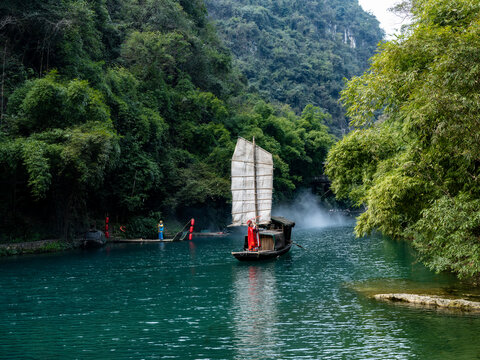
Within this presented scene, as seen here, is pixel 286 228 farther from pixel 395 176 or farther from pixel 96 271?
pixel 395 176

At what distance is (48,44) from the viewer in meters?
34.8

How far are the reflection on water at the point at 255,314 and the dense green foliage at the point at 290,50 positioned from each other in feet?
238

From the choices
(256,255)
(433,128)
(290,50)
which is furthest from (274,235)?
(290,50)

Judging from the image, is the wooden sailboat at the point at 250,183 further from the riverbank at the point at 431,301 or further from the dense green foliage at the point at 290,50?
the dense green foliage at the point at 290,50

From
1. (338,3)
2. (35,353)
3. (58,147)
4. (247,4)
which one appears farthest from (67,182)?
(338,3)

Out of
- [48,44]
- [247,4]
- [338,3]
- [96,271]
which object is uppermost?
[338,3]

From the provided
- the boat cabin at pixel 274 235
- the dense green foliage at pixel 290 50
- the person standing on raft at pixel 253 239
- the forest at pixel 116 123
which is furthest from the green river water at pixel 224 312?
the dense green foliage at pixel 290 50

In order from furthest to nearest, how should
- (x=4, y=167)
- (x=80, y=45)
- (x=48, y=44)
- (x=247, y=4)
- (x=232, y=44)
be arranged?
(x=247, y=4), (x=232, y=44), (x=80, y=45), (x=48, y=44), (x=4, y=167)

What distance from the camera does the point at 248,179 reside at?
2970 cm

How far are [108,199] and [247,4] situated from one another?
339 feet

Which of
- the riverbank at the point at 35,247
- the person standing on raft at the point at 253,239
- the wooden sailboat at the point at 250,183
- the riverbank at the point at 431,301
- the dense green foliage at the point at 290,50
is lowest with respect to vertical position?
the riverbank at the point at 35,247

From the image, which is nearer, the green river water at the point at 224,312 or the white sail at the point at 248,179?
the green river water at the point at 224,312

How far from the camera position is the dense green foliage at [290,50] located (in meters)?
106

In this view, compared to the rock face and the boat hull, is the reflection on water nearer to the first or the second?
the boat hull
